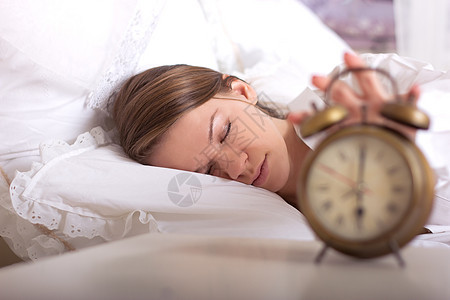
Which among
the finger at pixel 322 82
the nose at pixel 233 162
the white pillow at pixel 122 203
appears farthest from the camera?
the nose at pixel 233 162

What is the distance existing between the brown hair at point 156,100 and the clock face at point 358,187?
2.17 ft

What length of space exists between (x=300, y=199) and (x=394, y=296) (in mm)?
143

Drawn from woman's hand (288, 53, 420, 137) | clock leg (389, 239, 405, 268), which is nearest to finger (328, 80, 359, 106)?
woman's hand (288, 53, 420, 137)

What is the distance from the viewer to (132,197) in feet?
3.52

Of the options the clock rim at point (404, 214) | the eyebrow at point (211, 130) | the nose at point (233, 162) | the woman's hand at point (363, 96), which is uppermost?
the woman's hand at point (363, 96)

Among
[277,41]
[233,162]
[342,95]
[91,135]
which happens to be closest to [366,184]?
[342,95]

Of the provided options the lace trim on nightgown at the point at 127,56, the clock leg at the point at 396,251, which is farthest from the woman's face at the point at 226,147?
the clock leg at the point at 396,251

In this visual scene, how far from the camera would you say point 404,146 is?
21.9 inches

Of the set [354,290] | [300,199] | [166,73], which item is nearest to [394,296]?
[354,290]

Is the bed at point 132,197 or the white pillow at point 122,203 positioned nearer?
the bed at point 132,197

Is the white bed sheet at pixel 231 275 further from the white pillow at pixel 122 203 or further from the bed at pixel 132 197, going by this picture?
the white pillow at pixel 122 203

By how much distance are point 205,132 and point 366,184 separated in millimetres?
628

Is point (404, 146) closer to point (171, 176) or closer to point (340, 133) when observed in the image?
point (340, 133)

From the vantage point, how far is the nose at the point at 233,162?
3.78ft
